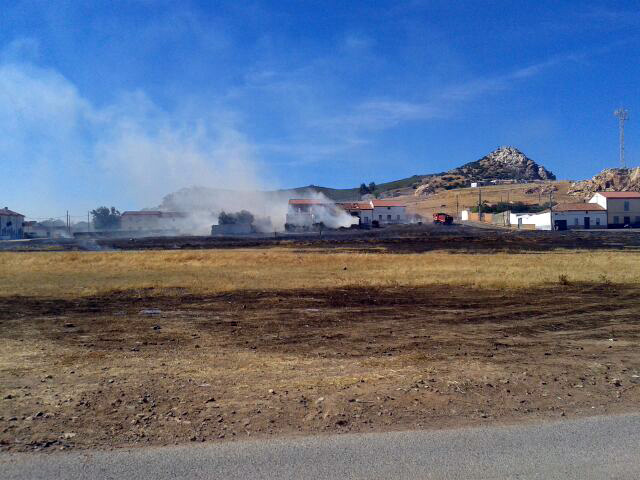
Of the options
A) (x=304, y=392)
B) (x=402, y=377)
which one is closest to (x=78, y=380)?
(x=304, y=392)

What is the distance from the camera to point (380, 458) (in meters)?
5.94

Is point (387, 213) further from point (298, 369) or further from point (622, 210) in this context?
point (298, 369)

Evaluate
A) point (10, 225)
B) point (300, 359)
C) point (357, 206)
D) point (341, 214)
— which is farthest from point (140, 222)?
point (300, 359)

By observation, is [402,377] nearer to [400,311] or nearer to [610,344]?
[610,344]

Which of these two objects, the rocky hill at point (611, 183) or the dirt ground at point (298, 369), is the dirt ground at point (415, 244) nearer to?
the dirt ground at point (298, 369)

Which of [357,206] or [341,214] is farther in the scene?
[357,206]

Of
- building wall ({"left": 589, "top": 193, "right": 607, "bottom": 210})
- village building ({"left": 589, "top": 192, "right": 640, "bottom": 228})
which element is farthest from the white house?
village building ({"left": 589, "top": 192, "right": 640, "bottom": 228})

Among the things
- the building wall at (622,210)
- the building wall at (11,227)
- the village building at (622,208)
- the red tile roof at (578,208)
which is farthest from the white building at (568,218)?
the building wall at (11,227)

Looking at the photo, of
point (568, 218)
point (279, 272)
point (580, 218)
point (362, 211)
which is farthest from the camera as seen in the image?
point (362, 211)

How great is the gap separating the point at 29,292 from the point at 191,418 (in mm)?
19068

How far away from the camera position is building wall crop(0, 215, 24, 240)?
11923 centimetres

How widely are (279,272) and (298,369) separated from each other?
23.1m

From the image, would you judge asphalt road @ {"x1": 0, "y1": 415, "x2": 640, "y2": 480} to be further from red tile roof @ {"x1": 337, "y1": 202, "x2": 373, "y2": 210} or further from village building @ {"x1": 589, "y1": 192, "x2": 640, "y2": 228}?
red tile roof @ {"x1": 337, "y1": 202, "x2": 373, "y2": 210}

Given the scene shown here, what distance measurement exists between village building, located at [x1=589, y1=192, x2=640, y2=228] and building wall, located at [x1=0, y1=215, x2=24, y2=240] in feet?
385
